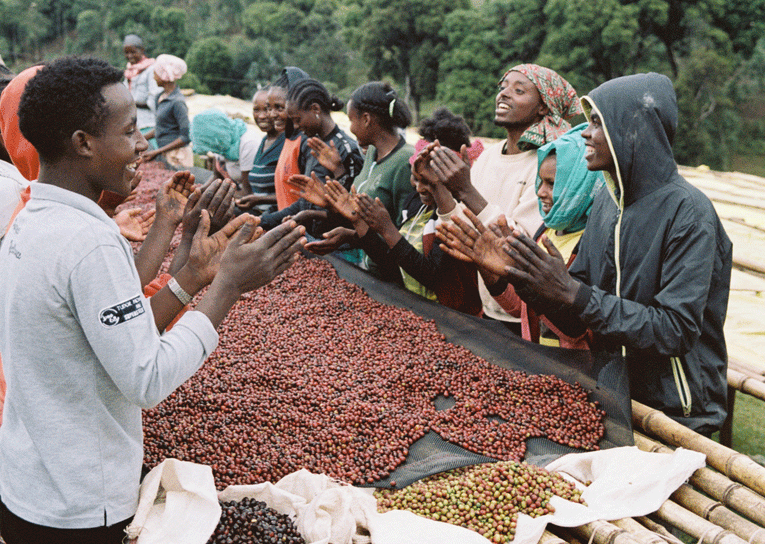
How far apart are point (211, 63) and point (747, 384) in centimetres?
3269

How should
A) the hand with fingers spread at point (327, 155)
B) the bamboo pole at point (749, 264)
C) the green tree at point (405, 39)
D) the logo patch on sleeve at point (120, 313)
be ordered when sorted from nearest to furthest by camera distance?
the logo patch on sleeve at point (120, 313) → the hand with fingers spread at point (327, 155) → the bamboo pole at point (749, 264) → the green tree at point (405, 39)

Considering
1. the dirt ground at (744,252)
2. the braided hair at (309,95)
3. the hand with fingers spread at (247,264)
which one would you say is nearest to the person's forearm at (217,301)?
the hand with fingers spread at (247,264)

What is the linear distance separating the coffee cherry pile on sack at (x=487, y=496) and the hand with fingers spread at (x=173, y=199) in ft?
4.08

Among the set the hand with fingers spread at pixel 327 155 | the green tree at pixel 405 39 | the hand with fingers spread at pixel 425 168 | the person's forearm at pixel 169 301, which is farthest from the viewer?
the green tree at pixel 405 39

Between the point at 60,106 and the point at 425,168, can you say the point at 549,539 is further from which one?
the point at 425,168

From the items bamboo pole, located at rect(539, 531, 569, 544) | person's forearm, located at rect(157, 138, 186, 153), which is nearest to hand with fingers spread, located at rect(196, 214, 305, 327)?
bamboo pole, located at rect(539, 531, 569, 544)

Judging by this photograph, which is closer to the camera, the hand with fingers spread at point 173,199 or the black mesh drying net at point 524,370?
the black mesh drying net at point 524,370

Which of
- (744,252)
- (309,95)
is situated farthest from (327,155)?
(744,252)

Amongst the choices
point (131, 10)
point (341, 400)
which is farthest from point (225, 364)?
point (131, 10)

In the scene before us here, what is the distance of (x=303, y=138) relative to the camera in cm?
463

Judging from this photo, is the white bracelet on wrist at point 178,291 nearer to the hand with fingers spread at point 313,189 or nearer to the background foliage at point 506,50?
the hand with fingers spread at point 313,189

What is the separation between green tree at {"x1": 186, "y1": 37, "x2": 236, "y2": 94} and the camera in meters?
31.8

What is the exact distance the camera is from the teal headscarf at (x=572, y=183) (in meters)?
2.68

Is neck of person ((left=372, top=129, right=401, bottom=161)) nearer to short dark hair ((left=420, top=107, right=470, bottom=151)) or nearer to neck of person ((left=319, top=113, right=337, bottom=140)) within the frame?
short dark hair ((left=420, top=107, right=470, bottom=151))
